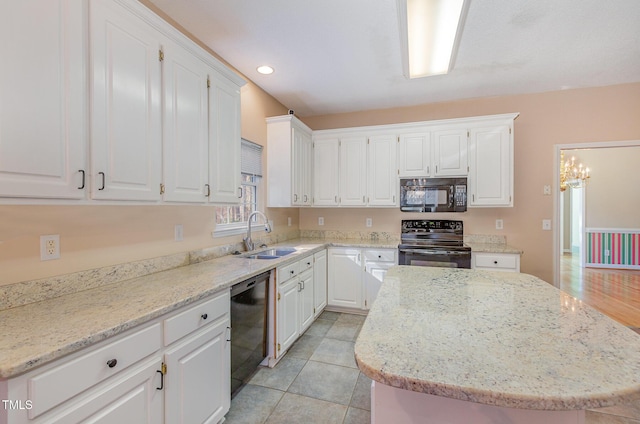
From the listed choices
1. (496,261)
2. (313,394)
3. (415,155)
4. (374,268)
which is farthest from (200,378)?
(415,155)

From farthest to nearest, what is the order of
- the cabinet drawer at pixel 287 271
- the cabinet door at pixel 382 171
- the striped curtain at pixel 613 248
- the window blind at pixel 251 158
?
the striped curtain at pixel 613 248
the cabinet door at pixel 382 171
the window blind at pixel 251 158
the cabinet drawer at pixel 287 271

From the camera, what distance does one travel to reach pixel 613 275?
18.0 ft

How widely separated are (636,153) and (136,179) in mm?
8870

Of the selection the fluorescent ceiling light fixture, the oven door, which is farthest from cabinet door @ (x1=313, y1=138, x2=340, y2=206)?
the fluorescent ceiling light fixture

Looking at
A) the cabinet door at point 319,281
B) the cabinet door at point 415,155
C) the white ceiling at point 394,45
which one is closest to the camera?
the white ceiling at point 394,45

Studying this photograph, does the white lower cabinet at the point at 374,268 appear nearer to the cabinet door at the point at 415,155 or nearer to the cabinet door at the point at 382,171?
the cabinet door at the point at 382,171

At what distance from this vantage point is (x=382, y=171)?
12.1 ft

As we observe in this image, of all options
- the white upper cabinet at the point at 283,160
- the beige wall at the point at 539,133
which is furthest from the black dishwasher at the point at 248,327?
the beige wall at the point at 539,133

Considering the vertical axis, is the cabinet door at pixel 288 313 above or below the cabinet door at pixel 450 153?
below

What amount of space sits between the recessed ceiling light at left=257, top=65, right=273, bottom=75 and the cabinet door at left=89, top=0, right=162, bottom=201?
4.27ft

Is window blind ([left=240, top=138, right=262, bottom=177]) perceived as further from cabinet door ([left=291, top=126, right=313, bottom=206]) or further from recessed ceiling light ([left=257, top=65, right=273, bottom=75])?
recessed ceiling light ([left=257, top=65, right=273, bottom=75])

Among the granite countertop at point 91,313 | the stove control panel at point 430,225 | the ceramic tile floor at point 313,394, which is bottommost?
the ceramic tile floor at point 313,394

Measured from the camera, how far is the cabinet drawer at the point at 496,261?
310 centimetres

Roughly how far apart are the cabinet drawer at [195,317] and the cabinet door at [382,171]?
246 cm
